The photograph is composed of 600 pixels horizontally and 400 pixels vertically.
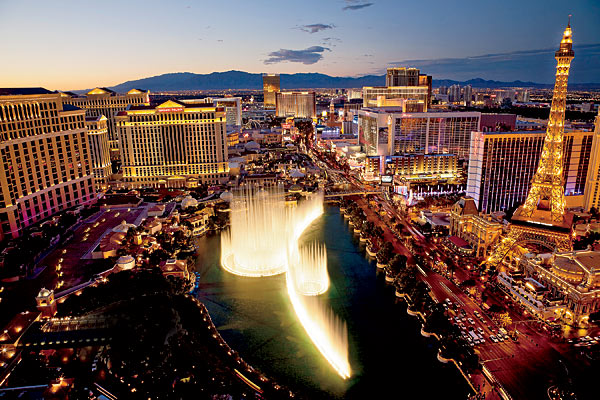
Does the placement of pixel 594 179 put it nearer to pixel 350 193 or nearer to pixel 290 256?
pixel 350 193

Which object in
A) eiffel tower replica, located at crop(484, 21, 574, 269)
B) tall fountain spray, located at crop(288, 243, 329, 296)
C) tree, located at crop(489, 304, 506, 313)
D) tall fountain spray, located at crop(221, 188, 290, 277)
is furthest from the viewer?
tall fountain spray, located at crop(221, 188, 290, 277)

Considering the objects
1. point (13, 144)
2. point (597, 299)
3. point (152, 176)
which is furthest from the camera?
point (152, 176)

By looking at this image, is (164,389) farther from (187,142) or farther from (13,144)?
(187,142)

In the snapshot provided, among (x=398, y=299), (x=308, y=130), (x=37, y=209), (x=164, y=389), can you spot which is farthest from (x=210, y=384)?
(x=308, y=130)

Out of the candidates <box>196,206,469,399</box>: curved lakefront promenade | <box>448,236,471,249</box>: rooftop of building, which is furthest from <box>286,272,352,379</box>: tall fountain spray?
<box>448,236,471,249</box>: rooftop of building

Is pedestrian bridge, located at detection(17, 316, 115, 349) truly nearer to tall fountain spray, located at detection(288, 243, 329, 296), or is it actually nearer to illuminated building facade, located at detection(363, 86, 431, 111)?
tall fountain spray, located at detection(288, 243, 329, 296)

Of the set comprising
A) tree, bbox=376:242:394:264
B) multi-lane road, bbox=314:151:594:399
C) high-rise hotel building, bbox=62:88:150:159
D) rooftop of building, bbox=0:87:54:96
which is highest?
rooftop of building, bbox=0:87:54:96
